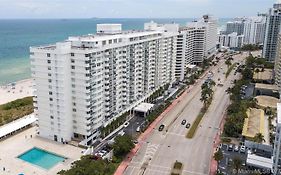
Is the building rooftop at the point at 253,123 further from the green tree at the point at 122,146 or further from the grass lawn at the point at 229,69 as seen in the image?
the grass lawn at the point at 229,69

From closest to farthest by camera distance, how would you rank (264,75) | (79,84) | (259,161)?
(259,161) → (79,84) → (264,75)

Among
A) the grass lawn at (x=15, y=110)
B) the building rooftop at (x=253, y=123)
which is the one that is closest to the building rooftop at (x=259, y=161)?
the building rooftop at (x=253, y=123)

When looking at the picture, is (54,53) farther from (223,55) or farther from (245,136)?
(223,55)

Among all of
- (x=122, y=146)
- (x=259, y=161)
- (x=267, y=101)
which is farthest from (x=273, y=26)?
(x=122, y=146)

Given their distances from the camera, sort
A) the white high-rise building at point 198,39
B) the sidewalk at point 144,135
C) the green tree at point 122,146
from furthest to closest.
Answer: the white high-rise building at point 198,39 → the green tree at point 122,146 → the sidewalk at point 144,135

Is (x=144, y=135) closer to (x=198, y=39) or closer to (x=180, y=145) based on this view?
(x=180, y=145)

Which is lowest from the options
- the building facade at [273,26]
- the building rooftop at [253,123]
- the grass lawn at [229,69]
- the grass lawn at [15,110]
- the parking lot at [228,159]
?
the parking lot at [228,159]

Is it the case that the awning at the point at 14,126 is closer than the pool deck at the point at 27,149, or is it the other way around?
the pool deck at the point at 27,149

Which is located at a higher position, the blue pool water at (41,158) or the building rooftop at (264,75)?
the building rooftop at (264,75)

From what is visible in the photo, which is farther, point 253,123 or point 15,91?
point 15,91
